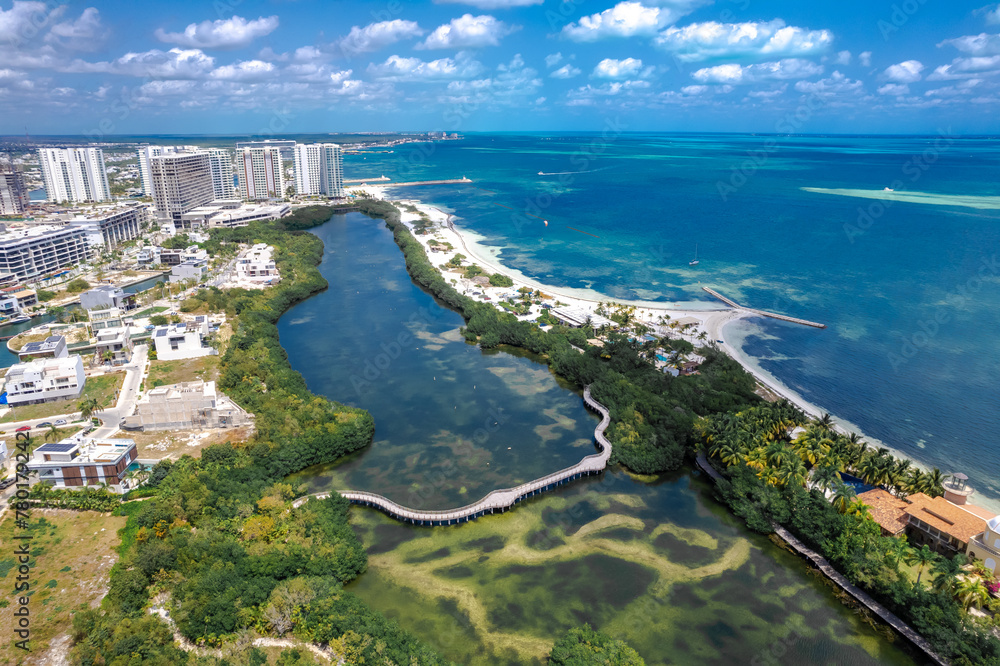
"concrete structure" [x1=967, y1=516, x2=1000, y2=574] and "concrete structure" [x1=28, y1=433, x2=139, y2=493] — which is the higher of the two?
"concrete structure" [x1=967, y1=516, x2=1000, y2=574]

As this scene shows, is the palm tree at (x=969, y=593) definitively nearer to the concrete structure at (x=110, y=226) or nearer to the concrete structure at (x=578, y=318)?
the concrete structure at (x=578, y=318)

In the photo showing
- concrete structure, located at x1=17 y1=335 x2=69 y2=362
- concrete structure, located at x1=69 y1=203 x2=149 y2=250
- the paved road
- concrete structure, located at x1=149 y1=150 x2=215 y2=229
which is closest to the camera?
the paved road

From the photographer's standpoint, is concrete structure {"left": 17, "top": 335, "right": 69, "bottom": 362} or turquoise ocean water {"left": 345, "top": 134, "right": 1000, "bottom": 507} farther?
concrete structure {"left": 17, "top": 335, "right": 69, "bottom": 362}

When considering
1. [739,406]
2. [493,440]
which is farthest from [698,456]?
[493,440]

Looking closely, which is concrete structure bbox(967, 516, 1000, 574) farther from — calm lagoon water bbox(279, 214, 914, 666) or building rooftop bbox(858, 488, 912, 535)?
calm lagoon water bbox(279, 214, 914, 666)

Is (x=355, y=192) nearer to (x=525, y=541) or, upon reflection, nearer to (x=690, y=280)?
(x=690, y=280)

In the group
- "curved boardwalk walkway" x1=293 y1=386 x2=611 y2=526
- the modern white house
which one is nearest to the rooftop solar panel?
the modern white house
